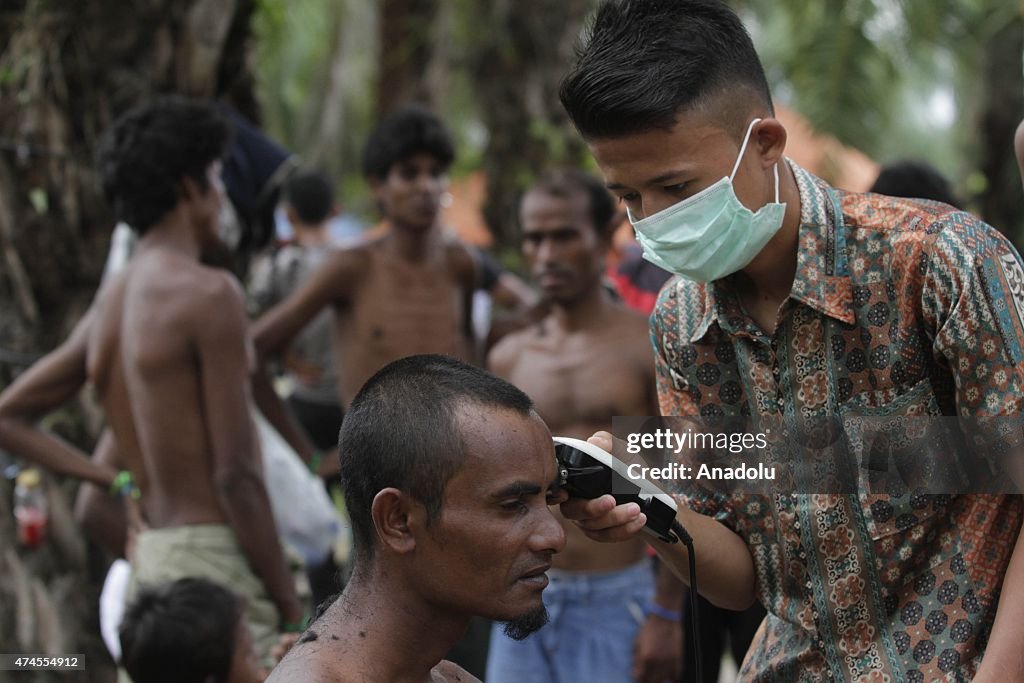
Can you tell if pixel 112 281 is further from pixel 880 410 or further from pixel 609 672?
pixel 880 410

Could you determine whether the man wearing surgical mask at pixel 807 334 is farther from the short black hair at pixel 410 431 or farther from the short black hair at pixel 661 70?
the short black hair at pixel 410 431

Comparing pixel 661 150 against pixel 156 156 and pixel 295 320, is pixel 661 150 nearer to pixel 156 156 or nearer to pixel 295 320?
pixel 156 156

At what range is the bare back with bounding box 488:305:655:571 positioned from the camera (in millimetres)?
4352

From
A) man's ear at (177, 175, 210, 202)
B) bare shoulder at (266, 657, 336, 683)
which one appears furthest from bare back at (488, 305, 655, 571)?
bare shoulder at (266, 657, 336, 683)

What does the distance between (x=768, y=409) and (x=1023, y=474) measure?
489 mm

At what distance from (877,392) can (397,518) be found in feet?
3.00

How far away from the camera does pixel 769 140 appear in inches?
96.0

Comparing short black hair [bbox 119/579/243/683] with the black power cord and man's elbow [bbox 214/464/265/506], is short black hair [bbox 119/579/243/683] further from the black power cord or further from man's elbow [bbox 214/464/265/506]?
the black power cord

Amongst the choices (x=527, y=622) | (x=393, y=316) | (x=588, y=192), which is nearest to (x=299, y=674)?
(x=527, y=622)

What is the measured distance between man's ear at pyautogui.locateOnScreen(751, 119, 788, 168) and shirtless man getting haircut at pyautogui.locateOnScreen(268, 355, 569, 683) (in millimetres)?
707

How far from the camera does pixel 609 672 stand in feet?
14.2

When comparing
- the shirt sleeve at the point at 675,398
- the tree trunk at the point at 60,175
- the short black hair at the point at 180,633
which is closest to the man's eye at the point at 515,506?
the shirt sleeve at the point at 675,398

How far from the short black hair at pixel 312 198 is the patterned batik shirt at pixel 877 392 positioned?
5688 mm

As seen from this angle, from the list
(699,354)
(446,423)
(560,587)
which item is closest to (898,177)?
(560,587)
